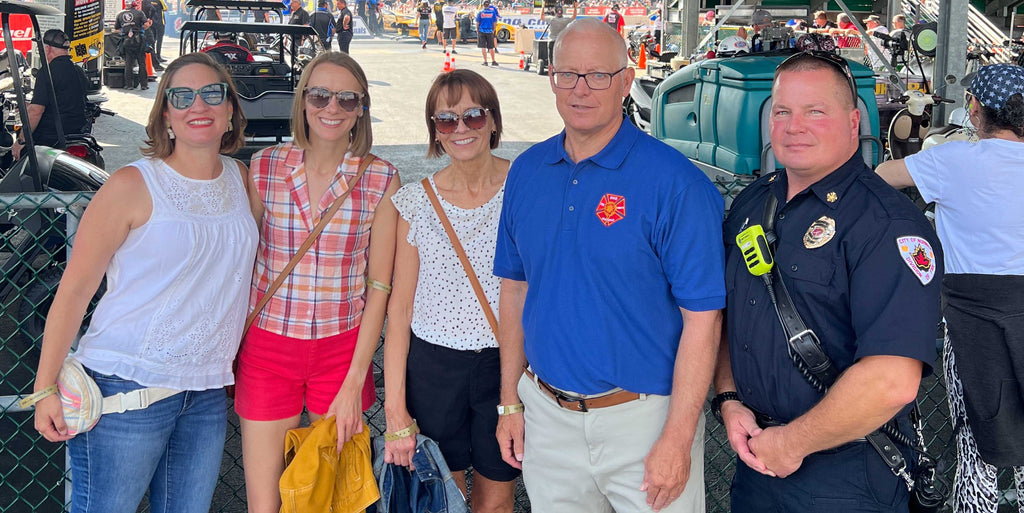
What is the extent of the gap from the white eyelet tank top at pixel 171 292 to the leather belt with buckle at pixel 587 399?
1.04 meters

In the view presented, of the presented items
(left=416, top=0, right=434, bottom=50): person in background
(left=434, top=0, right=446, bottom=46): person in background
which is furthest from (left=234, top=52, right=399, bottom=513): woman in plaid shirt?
(left=416, top=0, right=434, bottom=50): person in background

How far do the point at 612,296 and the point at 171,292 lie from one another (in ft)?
4.26

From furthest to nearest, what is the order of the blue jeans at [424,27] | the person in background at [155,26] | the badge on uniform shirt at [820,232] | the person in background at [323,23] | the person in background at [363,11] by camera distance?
the person in background at [363,11]
the blue jeans at [424,27]
the person in background at [323,23]
the person in background at [155,26]
the badge on uniform shirt at [820,232]

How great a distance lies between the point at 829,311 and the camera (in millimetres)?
2000

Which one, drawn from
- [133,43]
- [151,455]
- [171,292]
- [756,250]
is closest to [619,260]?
[756,250]

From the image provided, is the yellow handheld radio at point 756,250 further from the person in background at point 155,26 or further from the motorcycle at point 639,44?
the person in background at point 155,26

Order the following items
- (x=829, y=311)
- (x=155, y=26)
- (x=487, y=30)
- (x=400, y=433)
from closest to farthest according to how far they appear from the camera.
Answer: (x=829, y=311) → (x=400, y=433) → (x=155, y=26) → (x=487, y=30)

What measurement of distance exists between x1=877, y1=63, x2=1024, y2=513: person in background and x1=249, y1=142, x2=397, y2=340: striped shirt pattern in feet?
6.16

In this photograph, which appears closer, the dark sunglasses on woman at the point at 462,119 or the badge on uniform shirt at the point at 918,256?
the badge on uniform shirt at the point at 918,256

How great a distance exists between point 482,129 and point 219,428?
4.20 feet

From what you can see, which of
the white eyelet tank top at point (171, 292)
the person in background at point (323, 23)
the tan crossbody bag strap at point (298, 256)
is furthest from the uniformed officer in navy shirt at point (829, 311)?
the person in background at point (323, 23)

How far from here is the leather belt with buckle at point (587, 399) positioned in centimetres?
225

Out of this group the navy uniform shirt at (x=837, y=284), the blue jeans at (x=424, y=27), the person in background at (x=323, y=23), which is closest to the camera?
the navy uniform shirt at (x=837, y=284)

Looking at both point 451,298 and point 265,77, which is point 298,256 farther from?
point 265,77
